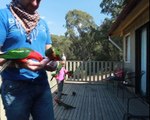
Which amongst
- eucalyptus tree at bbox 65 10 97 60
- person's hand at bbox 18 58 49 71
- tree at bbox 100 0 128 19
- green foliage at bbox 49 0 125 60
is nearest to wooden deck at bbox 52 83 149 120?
person's hand at bbox 18 58 49 71

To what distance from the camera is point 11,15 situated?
9.20ft

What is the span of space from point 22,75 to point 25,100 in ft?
0.59

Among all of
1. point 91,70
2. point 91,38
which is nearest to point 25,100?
point 91,70

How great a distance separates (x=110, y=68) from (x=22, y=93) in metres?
→ 14.6

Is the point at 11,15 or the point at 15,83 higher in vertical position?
the point at 11,15

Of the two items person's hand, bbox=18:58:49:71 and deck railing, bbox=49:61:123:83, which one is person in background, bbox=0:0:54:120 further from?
deck railing, bbox=49:61:123:83

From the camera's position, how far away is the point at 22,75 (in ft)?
9.16

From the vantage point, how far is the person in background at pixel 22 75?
276 centimetres

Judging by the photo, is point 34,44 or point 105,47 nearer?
point 34,44

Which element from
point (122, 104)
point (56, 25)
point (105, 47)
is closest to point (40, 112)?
point (122, 104)

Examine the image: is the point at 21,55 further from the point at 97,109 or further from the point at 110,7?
the point at 110,7

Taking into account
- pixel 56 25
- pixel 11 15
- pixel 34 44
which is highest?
pixel 56 25

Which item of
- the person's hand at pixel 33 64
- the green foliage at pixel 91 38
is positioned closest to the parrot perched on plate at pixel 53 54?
the person's hand at pixel 33 64

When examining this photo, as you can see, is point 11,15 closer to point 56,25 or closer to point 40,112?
point 40,112
